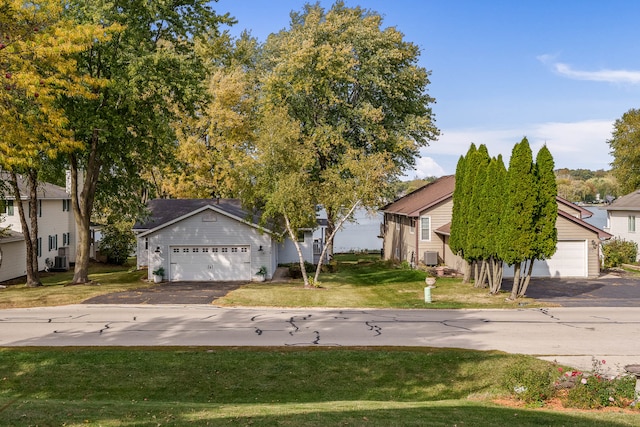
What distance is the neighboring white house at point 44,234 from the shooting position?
3769 centimetres

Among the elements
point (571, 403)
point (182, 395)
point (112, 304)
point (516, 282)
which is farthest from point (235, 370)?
point (516, 282)

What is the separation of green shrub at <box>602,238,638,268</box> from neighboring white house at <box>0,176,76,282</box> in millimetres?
38508

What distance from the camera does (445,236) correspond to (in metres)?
38.9

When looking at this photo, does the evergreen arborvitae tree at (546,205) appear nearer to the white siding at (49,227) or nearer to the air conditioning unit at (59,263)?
the white siding at (49,227)

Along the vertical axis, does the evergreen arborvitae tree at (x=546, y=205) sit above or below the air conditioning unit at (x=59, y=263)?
above

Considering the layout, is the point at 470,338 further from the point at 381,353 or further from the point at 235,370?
the point at 235,370

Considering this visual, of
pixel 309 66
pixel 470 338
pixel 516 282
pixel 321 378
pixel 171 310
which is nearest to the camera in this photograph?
pixel 321 378

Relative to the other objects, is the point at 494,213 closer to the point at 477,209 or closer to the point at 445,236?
the point at 477,209

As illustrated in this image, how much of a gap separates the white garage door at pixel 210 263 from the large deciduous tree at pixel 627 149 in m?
42.8

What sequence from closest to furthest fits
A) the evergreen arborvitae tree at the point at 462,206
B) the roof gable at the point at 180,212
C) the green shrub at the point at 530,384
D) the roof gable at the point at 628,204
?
the green shrub at the point at 530,384
the evergreen arborvitae tree at the point at 462,206
the roof gable at the point at 180,212
the roof gable at the point at 628,204

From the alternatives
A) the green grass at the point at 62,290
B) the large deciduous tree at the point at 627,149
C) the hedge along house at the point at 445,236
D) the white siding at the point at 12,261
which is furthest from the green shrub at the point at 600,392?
the large deciduous tree at the point at 627,149

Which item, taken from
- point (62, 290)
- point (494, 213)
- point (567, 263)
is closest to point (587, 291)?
point (567, 263)

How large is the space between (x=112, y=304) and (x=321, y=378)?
564 inches

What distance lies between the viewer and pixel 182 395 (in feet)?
43.9
